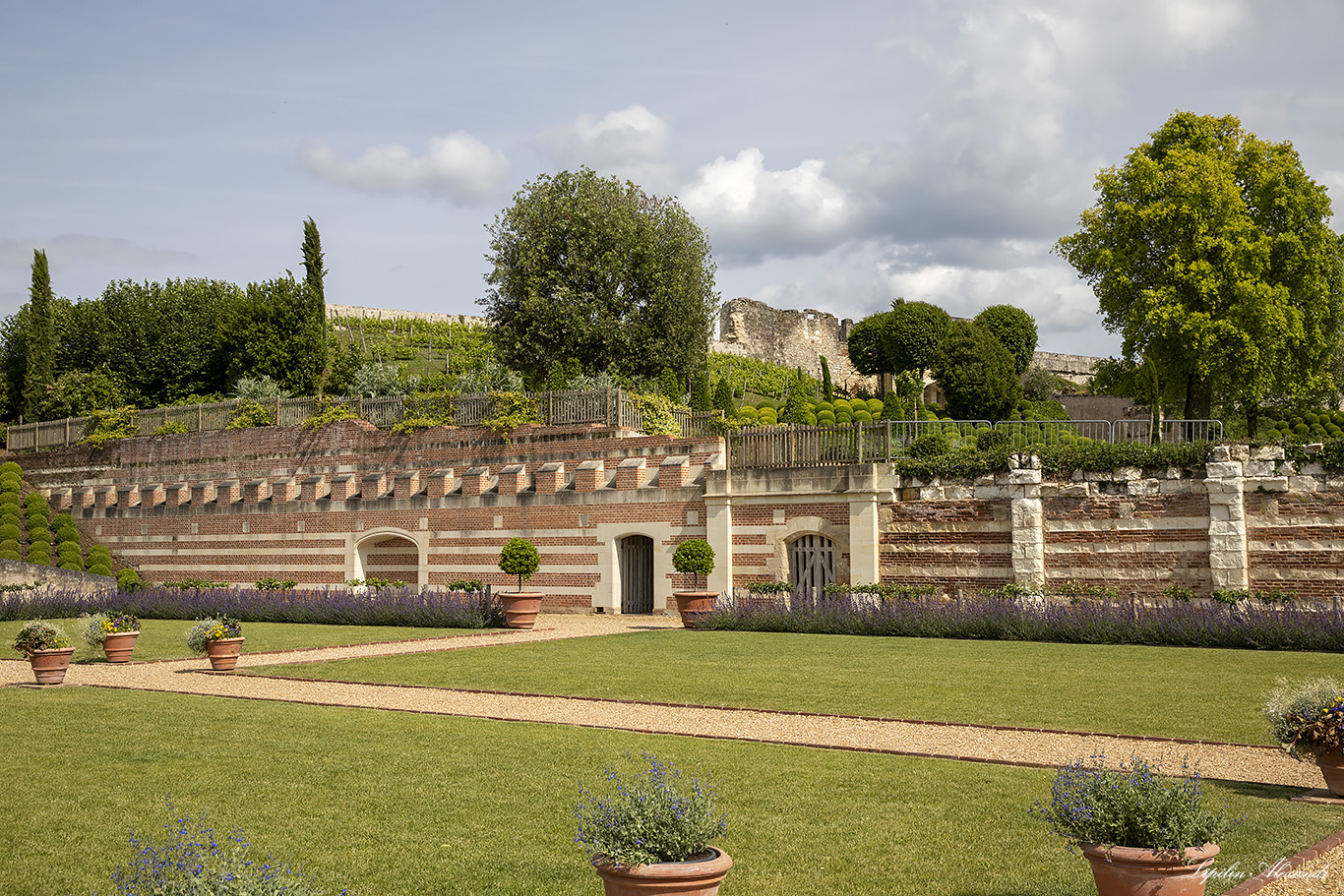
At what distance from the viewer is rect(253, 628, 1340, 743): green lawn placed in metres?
11.1

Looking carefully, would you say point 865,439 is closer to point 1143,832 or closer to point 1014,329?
point 1143,832

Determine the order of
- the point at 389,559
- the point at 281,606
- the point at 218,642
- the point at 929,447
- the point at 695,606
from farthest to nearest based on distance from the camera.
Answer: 1. the point at 389,559
2. the point at 281,606
3. the point at 929,447
4. the point at 695,606
5. the point at 218,642

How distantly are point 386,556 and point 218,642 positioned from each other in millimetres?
16382

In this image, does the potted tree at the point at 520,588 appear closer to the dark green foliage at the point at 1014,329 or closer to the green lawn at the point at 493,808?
the green lawn at the point at 493,808

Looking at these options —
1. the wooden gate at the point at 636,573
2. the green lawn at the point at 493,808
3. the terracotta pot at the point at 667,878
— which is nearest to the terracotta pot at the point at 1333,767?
the green lawn at the point at 493,808

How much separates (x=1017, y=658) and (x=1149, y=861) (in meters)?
11.3

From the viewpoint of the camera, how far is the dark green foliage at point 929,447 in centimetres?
2369

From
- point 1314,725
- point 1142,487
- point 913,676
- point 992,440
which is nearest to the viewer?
point 1314,725

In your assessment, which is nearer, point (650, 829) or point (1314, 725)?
point (650, 829)

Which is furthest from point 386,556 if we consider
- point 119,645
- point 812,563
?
point 119,645

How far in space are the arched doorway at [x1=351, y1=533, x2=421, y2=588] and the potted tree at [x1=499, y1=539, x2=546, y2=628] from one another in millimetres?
4466

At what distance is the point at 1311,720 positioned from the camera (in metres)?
7.43

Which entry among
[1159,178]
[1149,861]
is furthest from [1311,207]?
[1149,861]

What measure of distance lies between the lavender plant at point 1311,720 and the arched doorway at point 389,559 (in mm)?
26241
